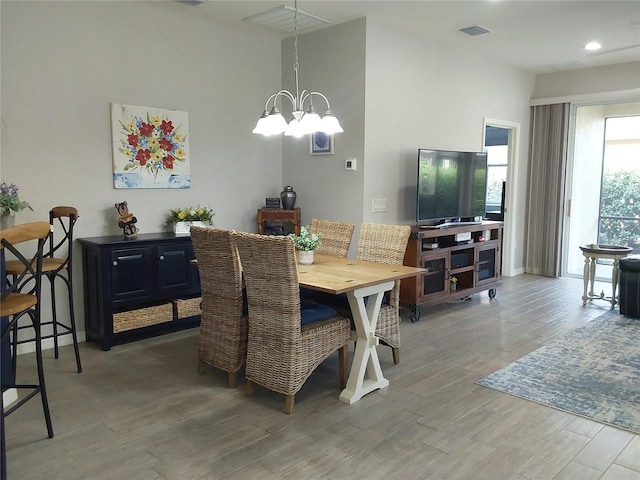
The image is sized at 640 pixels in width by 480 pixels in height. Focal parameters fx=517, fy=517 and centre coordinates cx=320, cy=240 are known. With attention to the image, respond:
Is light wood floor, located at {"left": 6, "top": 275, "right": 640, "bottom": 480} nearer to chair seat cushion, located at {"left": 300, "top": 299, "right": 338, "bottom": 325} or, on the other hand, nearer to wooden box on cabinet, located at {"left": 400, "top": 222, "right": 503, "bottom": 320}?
chair seat cushion, located at {"left": 300, "top": 299, "right": 338, "bottom": 325}

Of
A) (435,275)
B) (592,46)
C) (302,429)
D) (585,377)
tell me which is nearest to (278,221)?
(435,275)

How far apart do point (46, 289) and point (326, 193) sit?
8.68 feet

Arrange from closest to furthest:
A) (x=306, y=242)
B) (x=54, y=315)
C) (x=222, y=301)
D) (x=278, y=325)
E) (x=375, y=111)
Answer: (x=278, y=325)
(x=222, y=301)
(x=306, y=242)
(x=54, y=315)
(x=375, y=111)

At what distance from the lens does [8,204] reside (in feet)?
11.4

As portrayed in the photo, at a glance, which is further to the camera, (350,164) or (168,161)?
(350,164)

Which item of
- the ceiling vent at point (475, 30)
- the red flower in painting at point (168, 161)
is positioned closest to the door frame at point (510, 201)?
the ceiling vent at point (475, 30)

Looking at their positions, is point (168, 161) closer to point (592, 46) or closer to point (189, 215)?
Result: point (189, 215)

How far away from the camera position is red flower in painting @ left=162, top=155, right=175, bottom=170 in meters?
4.66

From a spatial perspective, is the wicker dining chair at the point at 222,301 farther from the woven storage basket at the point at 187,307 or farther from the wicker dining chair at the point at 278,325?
the woven storage basket at the point at 187,307

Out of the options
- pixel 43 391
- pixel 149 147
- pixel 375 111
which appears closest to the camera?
pixel 43 391

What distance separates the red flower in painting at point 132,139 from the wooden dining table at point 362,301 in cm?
203

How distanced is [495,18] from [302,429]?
397cm

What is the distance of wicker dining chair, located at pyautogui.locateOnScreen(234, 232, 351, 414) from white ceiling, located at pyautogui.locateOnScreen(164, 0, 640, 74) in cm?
248

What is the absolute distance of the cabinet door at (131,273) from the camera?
4.00 m
